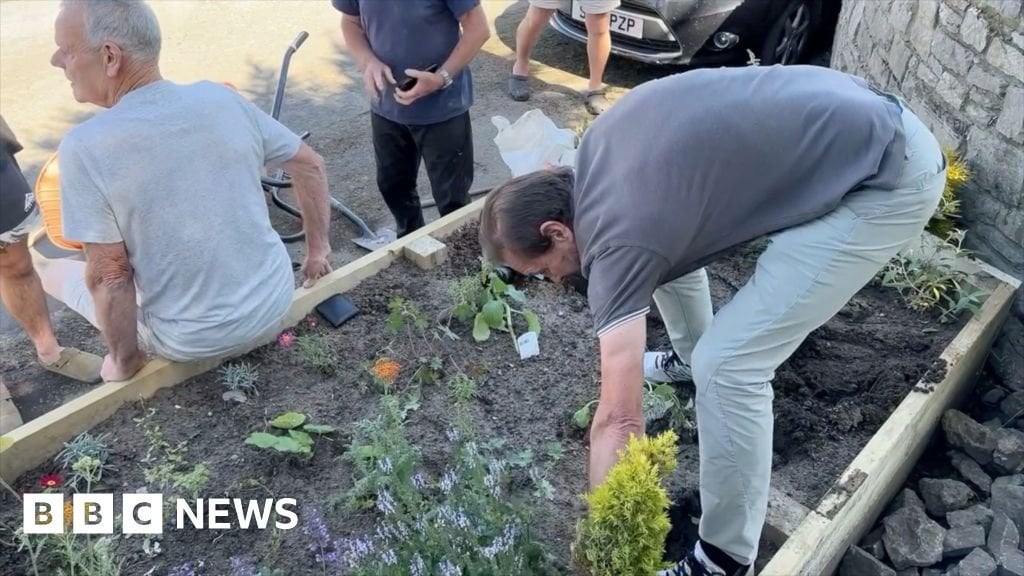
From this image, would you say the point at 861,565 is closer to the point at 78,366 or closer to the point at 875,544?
the point at 875,544

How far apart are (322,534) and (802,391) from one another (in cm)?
190

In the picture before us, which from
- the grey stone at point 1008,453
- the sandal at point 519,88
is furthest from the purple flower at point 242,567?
the sandal at point 519,88

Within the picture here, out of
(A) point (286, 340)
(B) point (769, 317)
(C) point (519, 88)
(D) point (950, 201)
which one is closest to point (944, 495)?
(B) point (769, 317)

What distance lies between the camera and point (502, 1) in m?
8.56

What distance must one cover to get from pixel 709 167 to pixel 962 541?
163 cm

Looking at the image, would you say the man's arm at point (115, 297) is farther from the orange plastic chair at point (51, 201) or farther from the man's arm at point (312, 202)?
the man's arm at point (312, 202)

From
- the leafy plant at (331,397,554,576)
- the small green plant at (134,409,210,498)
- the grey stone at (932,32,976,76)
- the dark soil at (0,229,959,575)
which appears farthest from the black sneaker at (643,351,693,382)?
the grey stone at (932,32,976,76)

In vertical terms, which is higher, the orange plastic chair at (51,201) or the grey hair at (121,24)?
the grey hair at (121,24)

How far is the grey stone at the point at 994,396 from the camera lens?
365cm

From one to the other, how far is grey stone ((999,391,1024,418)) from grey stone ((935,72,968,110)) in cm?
28

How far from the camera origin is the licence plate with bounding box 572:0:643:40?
6.40 m

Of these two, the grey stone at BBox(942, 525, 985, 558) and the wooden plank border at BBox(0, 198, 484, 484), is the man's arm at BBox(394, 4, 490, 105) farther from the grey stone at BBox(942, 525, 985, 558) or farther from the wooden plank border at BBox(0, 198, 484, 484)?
the grey stone at BBox(942, 525, 985, 558)

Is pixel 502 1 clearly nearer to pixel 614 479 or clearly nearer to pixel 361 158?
pixel 361 158

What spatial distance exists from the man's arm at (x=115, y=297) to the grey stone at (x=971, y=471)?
3.06 meters
